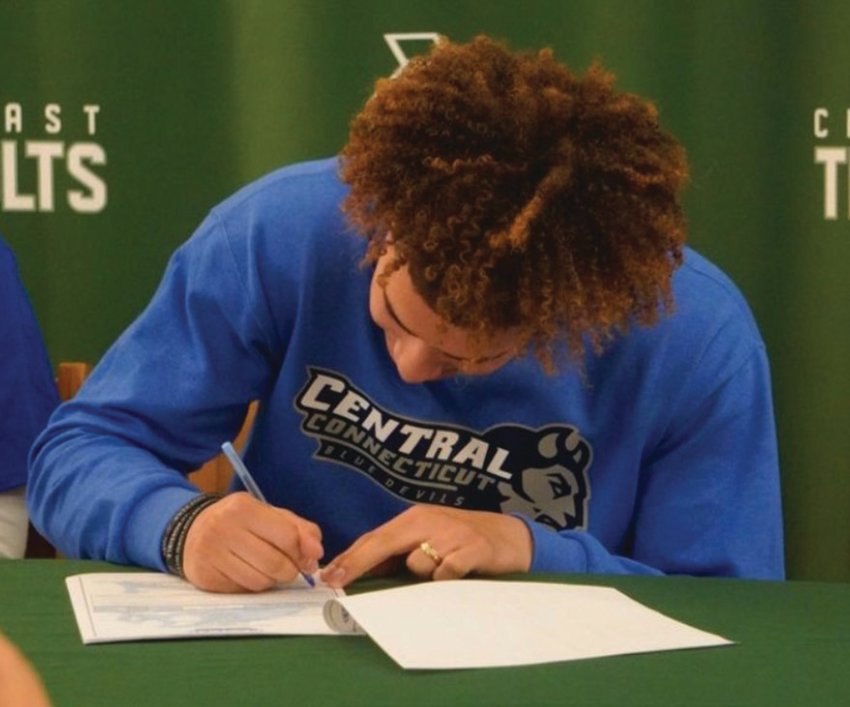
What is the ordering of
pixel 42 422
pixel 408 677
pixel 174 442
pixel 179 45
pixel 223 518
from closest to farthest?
pixel 408 677
pixel 223 518
pixel 174 442
pixel 42 422
pixel 179 45

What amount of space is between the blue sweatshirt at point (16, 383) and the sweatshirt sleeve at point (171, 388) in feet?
1.50

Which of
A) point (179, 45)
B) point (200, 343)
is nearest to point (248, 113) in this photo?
point (179, 45)

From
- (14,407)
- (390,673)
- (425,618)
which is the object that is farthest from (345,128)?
(390,673)

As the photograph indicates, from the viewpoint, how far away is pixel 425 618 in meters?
1.08

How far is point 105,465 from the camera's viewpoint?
1351mm

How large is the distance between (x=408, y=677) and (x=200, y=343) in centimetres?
56

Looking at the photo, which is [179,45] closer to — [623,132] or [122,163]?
[122,163]

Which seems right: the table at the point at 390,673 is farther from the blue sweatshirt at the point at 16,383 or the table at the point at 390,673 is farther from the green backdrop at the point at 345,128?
the green backdrop at the point at 345,128

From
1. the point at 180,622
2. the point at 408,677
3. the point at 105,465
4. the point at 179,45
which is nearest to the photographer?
the point at 408,677

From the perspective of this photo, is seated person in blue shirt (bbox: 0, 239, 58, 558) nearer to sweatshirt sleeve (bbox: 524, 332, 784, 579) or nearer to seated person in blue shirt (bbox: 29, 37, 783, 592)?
seated person in blue shirt (bbox: 29, 37, 783, 592)

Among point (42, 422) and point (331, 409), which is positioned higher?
point (331, 409)

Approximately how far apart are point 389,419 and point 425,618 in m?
0.36

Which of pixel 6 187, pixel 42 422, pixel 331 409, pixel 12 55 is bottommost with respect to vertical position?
pixel 42 422

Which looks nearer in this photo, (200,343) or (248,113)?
(200,343)
